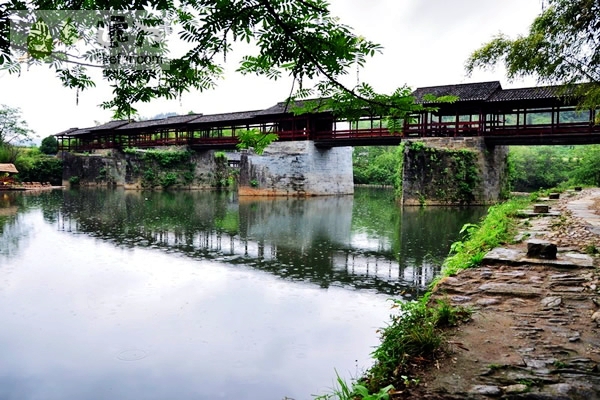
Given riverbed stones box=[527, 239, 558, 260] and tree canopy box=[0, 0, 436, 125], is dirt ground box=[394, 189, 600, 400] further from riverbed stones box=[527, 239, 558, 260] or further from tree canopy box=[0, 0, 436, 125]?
tree canopy box=[0, 0, 436, 125]

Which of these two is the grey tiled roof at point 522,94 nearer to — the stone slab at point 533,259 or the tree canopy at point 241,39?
the stone slab at point 533,259

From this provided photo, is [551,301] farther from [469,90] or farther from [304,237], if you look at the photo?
[469,90]

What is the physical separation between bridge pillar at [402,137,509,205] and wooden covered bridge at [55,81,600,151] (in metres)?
0.93

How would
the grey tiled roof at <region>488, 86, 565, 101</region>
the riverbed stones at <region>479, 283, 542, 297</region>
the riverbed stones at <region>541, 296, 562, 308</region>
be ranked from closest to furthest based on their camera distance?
the riverbed stones at <region>541, 296, 562, 308</region>
the riverbed stones at <region>479, 283, 542, 297</region>
the grey tiled roof at <region>488, 86, 565, 101</region>

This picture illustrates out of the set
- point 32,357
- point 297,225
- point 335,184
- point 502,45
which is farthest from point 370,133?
point 32,357

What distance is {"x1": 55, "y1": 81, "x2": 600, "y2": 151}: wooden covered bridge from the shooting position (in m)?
20.6

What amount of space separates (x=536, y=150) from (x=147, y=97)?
1820 inches

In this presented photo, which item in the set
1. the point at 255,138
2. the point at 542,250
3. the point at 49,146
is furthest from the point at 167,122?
the point at 255,138

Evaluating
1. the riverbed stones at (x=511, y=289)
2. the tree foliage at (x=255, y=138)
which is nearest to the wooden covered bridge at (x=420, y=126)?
the riverbed stones at (x=511, y=289)

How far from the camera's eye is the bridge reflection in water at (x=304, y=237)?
27.0ft

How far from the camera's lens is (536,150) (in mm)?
43594

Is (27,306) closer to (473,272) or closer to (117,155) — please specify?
(473,272)

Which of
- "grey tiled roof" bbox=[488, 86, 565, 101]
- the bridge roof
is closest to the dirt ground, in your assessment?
"grey tiled roof" bbox=[488, 86, 565, 101]

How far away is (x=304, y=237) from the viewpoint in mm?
12266
